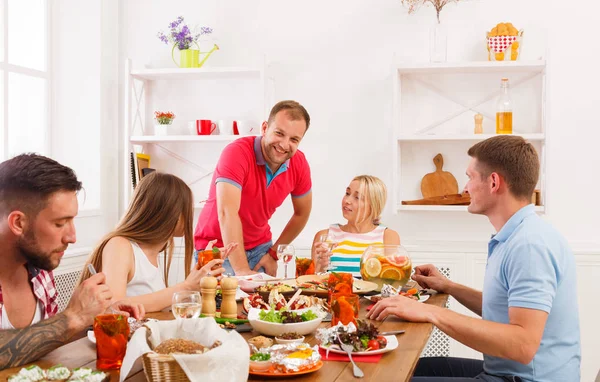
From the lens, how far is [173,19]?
4.43 meters

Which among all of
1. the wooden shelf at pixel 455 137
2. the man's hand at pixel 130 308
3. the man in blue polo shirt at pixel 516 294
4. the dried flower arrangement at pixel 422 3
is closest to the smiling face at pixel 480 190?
the man in blue polo shirt at pixel 516 294

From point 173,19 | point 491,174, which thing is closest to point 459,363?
point 491,174

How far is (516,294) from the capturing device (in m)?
1.83

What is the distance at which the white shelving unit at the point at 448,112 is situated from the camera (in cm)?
388

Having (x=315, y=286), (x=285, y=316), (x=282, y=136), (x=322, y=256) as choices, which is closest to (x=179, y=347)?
(x=285, y=316)

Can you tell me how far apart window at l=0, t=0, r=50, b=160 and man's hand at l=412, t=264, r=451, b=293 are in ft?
7.90

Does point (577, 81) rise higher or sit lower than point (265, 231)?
higher

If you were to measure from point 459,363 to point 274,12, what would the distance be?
2.65m

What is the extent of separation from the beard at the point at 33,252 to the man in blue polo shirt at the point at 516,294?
3.05 ft

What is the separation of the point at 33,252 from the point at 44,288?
0.80ft

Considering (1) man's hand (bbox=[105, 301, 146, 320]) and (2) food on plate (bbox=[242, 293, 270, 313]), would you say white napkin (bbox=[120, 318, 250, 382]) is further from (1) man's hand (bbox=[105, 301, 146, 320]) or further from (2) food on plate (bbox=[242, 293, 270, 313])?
(2) food on plate (bbox=[242, 293, 270, 313])

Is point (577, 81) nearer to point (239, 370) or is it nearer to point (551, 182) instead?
point (551, 182)

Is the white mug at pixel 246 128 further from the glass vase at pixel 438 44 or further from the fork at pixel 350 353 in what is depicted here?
the fork at pixel 350 353

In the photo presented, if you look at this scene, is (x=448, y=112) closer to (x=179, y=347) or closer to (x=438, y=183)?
(x=438, y=183)
